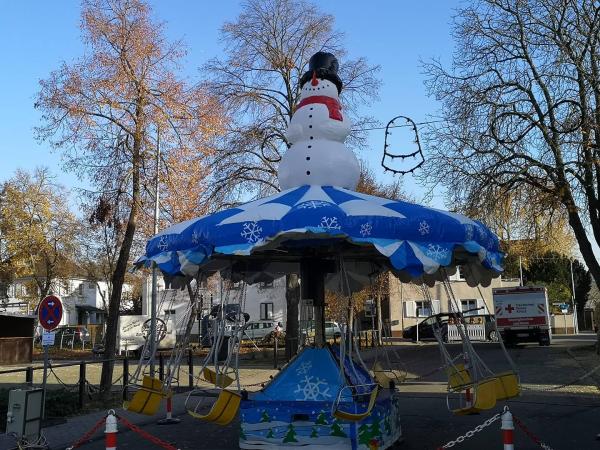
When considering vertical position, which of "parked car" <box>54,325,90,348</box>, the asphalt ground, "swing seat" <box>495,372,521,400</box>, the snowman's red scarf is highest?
the snowman's red scarf

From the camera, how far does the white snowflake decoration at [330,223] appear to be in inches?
290

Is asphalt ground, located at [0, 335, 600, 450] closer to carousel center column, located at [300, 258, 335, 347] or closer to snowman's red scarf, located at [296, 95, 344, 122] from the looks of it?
carousel center column, located at [300, 258, 335, 347]

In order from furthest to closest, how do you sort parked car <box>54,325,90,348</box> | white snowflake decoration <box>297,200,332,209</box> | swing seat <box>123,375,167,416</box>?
parked car <box>54,325,90,348</box>
swing seat <box>123,375,167,416</box>
white snowflake decoration <box>297,200,332,209</box>

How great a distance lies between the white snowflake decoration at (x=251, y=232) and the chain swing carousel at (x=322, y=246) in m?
0.01

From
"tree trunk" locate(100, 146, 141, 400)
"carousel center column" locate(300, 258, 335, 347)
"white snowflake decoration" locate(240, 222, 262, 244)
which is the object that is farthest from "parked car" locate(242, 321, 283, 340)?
"white snowflake decoration" locate(240, 222, 262, 244)

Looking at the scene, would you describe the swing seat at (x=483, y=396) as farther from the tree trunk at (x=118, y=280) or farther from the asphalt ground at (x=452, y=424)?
the tree trunk at (x=118, y=280)

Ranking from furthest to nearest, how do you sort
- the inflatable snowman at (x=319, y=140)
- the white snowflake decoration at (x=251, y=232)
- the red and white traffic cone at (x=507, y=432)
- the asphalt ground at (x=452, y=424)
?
the asphalt ground at (x=452, y=424) < the inflatable snowman at (x=319, y=140) < the white snowflake decoration at (x=251, y=232) < the red and white traffic cone at (x=507, y=432)

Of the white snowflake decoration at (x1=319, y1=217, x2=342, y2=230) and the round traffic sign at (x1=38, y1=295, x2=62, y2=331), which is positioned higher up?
the white snowflake decoration at (x1=319, y1=217, x2=342, y2=230)

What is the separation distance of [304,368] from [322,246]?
186 centimetres

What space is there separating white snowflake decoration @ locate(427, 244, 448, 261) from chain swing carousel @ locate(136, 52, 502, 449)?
0.05ft

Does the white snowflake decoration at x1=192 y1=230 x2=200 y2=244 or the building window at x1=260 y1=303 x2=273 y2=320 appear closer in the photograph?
the white snowflake decoration at x1=192 y1=230 x2=200 y2=244

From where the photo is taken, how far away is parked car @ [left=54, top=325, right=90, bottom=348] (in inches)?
1797

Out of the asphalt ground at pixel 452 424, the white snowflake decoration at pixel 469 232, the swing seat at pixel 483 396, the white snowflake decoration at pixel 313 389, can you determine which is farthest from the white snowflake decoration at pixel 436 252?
the asphalt ground at pixel 452 424

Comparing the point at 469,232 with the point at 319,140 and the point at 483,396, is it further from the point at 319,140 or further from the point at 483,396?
the point at 319,140
